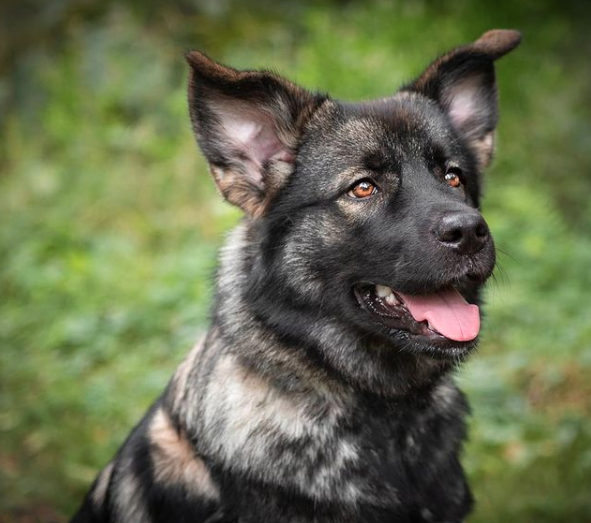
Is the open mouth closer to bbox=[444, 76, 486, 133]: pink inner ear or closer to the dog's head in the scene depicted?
the dog's head

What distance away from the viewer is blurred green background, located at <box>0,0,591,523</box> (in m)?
5.39

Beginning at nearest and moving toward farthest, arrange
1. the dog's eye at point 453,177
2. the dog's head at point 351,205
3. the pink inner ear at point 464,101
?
the dog's head at point 351,205 → the dog's eye at point 453,177 → the pink inner ear at point 464,101

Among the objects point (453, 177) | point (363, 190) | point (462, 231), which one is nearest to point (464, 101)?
point (453, 177)

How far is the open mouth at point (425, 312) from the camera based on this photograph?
325 cm

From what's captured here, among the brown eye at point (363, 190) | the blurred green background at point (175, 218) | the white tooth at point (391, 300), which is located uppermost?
the brown eye at point (363, 190)

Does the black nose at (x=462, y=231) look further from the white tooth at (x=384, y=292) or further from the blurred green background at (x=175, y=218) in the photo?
the blurred green background at (x=175, y=218)

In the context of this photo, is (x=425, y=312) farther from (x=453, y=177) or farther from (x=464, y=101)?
(x=464, y=101)

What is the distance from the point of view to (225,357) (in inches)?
137

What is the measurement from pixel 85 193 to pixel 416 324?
6370 millimetres

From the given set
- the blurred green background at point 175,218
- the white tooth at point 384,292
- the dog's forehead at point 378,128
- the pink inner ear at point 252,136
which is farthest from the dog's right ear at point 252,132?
the blurred green background at point 175,218

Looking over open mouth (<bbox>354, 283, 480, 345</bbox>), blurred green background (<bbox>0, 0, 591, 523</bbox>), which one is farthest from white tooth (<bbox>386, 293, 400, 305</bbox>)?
blurred green background (<bbox>0, 0, 591, 523</bbox>)

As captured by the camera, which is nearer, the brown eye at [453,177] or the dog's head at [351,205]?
the dog's head at [351,205]

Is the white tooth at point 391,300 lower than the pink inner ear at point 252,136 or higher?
lower

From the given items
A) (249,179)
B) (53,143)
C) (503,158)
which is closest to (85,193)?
(53,143)
